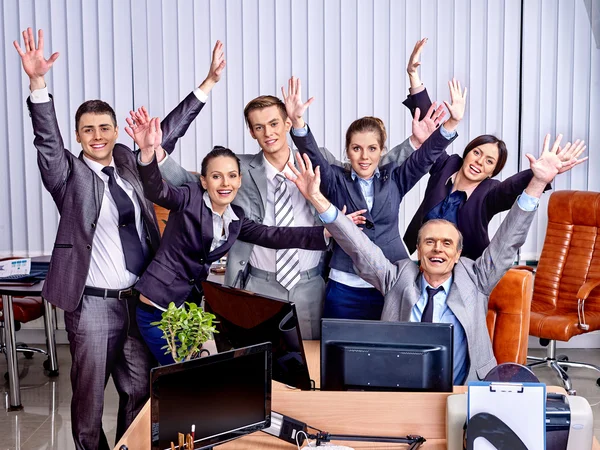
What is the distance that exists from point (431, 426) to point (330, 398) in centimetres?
34

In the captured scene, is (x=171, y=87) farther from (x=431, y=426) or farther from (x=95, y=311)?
(x=431, y=426)

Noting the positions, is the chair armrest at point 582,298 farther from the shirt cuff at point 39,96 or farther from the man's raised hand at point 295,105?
the shirt cuff at point 39,96

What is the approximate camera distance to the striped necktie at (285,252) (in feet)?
13.2

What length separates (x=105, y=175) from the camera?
155 inches

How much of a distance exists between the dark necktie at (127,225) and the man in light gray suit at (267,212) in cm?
30

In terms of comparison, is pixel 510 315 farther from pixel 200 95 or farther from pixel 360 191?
pixel 200 95

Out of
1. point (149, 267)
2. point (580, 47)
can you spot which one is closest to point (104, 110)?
point (149, 267)

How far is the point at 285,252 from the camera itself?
13.3 ft

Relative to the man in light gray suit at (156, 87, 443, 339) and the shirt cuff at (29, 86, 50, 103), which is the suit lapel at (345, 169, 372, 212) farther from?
the shirt cuff at (29, 86, 50, 103)

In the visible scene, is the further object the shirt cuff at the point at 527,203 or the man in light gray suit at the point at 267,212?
the man in light gray suit at the point at 267,212

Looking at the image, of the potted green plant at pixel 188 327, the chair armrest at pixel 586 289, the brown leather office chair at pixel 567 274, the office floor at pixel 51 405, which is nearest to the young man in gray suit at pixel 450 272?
the potted green plant at pixel 188 327

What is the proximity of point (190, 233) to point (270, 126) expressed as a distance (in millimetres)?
684

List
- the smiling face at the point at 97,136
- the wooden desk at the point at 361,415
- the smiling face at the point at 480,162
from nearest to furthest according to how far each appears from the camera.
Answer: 1. the wooden desk at the point at 361,415
2. the smiling face at the point at 97,136
3. the smiling face at the point at 480,162

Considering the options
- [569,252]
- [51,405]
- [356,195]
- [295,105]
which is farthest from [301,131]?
[51,405]
